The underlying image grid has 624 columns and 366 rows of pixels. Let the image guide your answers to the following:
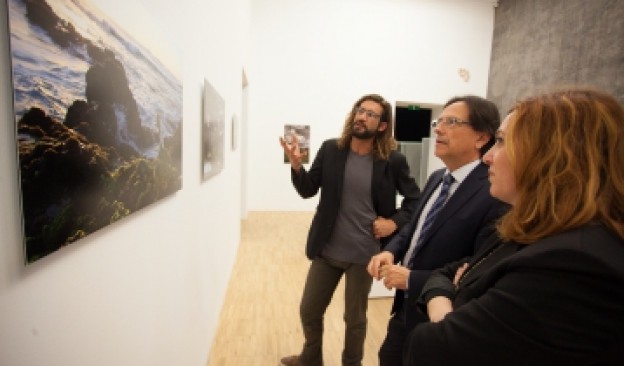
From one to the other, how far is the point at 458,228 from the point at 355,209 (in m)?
0.87

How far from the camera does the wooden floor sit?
8.88 ft

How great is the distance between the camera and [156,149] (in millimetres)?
1194

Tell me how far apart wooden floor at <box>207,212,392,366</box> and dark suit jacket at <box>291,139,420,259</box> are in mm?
1030

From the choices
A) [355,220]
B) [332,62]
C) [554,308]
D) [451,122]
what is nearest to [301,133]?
[332,62]

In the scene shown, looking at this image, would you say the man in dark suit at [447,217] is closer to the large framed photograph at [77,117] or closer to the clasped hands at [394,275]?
the clasped hands at [394,275]

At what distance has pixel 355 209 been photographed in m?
2.27

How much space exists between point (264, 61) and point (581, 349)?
8270 mm

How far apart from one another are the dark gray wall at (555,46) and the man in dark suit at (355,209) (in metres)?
4.67

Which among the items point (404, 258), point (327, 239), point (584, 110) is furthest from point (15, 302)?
point (327, 239)

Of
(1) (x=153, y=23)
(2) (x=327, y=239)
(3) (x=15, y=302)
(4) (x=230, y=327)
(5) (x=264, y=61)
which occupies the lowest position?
(4) (x=230, y=327)

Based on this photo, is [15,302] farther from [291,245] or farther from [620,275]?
[291,245]

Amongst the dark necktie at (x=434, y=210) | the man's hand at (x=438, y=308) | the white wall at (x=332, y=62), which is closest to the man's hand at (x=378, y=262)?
the dark necktie at (x=434, y=210)

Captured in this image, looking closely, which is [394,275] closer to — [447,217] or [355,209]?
[447,217]

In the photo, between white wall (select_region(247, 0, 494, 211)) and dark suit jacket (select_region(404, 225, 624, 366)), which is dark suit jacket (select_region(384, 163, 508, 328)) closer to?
dark suit jacket (select_region(404, 225, 624, 366))
